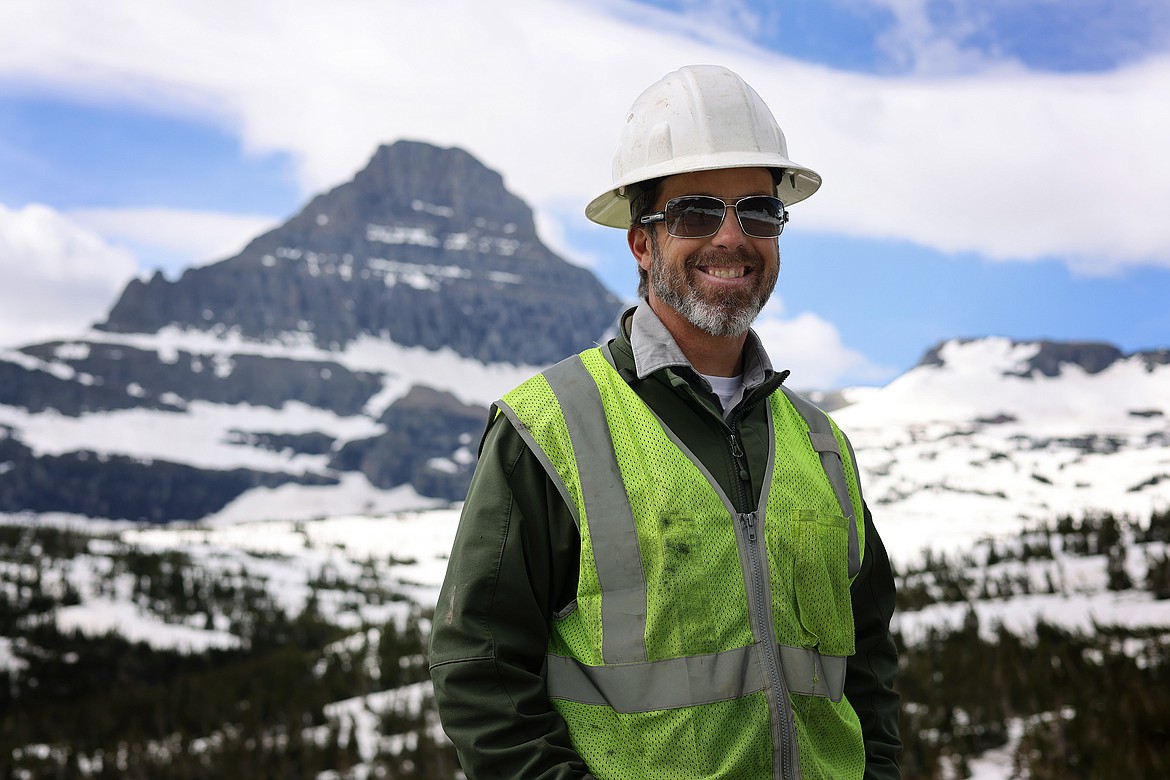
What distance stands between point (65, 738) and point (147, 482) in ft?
557

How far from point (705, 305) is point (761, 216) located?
0.26 meters

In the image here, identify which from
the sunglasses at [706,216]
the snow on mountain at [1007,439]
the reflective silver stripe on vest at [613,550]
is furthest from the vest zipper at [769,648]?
the snow on mountain at [1007,439]

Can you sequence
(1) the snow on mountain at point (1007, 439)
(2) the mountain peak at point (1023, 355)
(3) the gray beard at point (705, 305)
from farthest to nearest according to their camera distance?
(2) the mountain peak at point (1023, 355)
(1) the snow on mountain at point (1007, 439)
(3) the gray beard at point (705, 305)

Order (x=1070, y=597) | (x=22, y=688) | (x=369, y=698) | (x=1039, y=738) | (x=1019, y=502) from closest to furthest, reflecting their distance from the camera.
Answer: (x=1039, y=738) → (x=1070, y=597) → (x=369, y=698) → (x=22, y=688) → (x=1019, y=502)

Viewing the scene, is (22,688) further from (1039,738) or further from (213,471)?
(213,471)

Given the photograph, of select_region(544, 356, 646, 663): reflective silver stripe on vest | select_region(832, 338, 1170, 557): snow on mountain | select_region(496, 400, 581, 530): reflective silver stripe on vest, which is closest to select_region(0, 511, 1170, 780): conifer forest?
select_region(544, 356, 646, 663): reflective silver stripe on vest

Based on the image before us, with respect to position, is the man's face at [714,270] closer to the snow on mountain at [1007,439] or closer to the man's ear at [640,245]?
the man's ear at [640,245]

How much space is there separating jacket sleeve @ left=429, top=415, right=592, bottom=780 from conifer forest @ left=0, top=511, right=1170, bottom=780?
3599mm

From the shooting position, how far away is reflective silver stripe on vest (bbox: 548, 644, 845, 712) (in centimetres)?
185

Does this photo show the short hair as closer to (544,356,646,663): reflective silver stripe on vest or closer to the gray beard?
the gray beard

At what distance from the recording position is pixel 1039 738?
514 centimetres

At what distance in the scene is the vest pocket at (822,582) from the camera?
204cm

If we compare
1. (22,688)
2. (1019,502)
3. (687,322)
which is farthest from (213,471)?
(687,322)

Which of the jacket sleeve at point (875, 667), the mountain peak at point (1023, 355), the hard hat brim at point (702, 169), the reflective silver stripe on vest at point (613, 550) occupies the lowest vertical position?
the jacket sleeve at point (875, 667)
